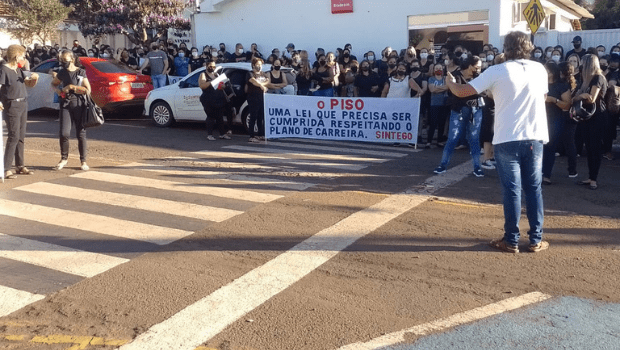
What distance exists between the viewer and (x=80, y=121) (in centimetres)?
1048

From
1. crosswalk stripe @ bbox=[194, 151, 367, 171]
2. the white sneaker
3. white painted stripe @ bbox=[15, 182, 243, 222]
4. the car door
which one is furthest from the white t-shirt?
the car door

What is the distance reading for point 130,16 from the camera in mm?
26312

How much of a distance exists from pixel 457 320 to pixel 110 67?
14.1 metres

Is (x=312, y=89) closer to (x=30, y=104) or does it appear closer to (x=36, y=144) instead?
(x=36, y=144)

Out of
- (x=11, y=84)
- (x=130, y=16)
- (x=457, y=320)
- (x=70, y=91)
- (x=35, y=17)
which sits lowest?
(x=457, y=320)

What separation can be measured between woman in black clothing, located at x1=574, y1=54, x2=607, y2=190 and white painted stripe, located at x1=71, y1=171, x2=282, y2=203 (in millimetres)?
4239

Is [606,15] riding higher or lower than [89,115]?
higher

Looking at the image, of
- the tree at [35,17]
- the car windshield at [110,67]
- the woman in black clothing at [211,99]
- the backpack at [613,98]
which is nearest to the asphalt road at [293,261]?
the backpack at [613,98]

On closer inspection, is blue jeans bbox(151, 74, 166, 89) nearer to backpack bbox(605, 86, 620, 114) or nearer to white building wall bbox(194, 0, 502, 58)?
white building wall bbox(194, 0, 502, 58)

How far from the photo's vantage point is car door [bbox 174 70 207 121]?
15523 millimetres

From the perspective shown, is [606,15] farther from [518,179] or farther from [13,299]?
[13,299]

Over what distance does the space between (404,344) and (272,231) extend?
292cm

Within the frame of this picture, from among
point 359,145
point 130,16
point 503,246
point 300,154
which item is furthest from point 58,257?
point 130,16

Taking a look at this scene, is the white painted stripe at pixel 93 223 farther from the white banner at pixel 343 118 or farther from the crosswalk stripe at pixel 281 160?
the white banner at pixel 343 118
